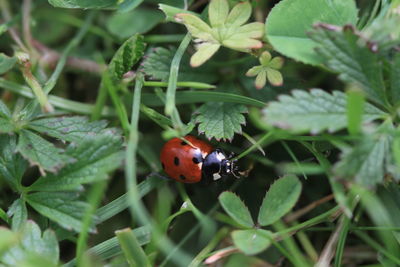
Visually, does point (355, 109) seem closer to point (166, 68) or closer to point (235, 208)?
point (235, 208)

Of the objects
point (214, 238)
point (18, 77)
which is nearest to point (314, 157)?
point (214, 238)

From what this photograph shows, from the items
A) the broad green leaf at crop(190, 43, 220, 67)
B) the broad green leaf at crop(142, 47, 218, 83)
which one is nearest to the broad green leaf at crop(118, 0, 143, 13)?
the broad green leaf at crop(142, 47, 218, 83)

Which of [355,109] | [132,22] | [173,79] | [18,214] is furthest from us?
[132,22]

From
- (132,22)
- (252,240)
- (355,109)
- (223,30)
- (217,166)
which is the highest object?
(132,22)

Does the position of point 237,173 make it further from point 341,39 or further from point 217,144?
point 341,39

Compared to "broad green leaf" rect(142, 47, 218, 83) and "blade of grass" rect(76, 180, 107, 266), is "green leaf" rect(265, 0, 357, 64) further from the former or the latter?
"blade of grass" rect(76, 180, 107, 266)

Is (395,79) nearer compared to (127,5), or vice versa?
(395,79)

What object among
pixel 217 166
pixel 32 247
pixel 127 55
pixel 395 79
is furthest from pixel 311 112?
pixel 32 247
